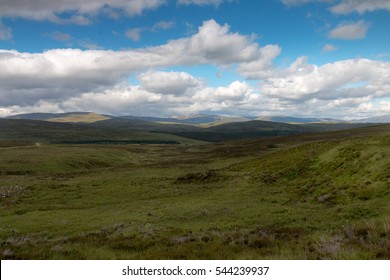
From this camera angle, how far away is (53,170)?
79.8 metres

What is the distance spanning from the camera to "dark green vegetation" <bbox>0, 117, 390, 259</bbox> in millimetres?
14750

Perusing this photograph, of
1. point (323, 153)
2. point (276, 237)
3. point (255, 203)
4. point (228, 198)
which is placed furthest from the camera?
point (323, 153)

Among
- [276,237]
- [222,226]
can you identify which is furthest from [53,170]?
[276,237]

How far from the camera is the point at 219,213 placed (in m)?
28.8

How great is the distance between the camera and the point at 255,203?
33.3 metres

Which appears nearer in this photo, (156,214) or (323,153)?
(156,214)

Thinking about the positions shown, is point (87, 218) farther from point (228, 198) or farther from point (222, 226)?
point (228, 198)

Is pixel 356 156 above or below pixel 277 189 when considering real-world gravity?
above

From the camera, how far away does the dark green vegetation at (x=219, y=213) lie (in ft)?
48.4
